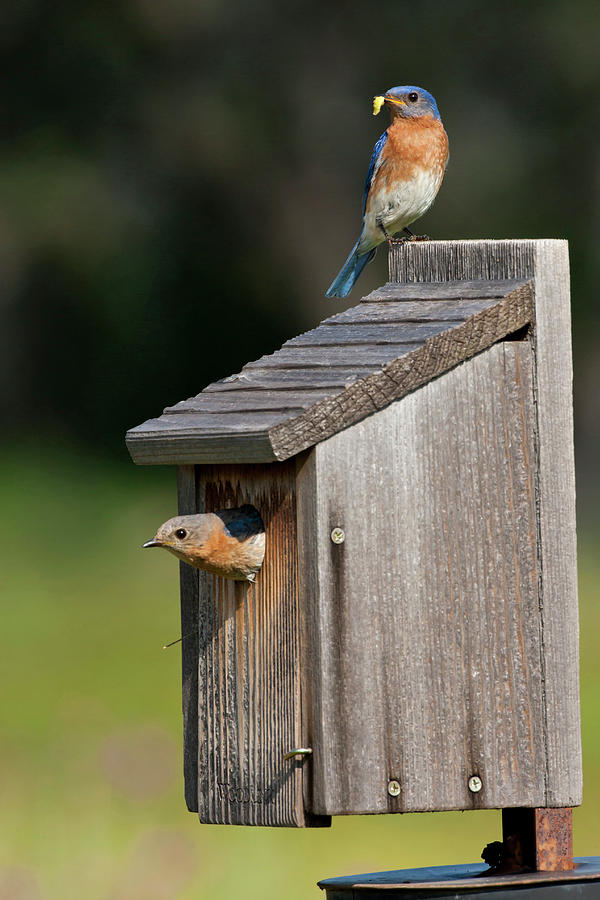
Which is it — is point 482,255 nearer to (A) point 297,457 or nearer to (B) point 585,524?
(A) point 297,457

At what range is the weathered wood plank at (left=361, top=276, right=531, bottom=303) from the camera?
8.75ft

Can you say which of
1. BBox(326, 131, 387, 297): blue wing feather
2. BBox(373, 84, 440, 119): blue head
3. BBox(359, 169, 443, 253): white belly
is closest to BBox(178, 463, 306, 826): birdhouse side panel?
BBox(326, 131, 387, 297): blue wing feather

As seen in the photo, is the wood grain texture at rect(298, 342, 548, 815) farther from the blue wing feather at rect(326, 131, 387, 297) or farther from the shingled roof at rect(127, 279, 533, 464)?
the blue wing feather at rect(326, 131, 387, 297)

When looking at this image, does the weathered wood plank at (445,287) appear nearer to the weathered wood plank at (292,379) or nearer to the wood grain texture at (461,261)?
the wood grain texture at (461,261)

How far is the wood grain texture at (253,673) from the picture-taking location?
2.52 m

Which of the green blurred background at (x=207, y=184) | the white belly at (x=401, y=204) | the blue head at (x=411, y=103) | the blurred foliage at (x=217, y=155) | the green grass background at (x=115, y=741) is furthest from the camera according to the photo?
the blurred foliage at (x=217, y=155)

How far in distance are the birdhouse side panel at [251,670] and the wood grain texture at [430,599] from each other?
0.15ft

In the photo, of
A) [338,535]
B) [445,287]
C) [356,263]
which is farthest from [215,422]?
[356,263]

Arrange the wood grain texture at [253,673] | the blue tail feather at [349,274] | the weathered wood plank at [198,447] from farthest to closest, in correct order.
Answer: the blue tail feather at [349,274] → the wood grain texture at [253,673] → the weathered wood plank at [198,447]

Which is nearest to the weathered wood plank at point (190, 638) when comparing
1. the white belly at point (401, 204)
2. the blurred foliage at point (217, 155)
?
the white belly at point (401, 204)

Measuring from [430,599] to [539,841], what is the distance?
46 centimetres

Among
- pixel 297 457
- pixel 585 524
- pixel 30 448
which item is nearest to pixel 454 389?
pixel 297 457

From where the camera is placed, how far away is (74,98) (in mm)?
13078

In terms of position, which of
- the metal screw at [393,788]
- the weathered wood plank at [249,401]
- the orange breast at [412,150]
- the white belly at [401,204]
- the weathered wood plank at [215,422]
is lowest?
the metal screw at [393,788]
